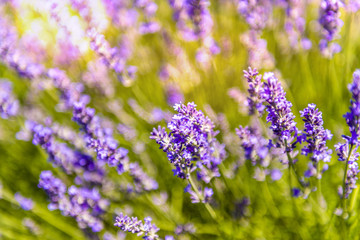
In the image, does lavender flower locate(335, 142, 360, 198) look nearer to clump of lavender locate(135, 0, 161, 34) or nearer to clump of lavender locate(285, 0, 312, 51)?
clump of lavender locate(285, 0, 312, 51)

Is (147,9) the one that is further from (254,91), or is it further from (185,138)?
(185,138)

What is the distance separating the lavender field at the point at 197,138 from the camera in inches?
64.7

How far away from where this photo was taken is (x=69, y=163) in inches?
97.5

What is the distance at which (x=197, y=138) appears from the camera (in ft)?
5.19

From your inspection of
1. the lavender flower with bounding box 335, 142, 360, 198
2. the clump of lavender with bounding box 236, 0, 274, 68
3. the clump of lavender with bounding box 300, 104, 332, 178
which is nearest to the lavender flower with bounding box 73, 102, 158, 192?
the clump of lavender with bounding box 300, 104, 332, 178

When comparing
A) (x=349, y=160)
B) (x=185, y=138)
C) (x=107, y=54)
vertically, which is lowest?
(x=349, y=160)

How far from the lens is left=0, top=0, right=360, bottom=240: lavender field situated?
A: 1644 mm

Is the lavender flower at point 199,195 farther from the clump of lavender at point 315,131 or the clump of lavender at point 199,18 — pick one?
the clump of lavender at point 199,18

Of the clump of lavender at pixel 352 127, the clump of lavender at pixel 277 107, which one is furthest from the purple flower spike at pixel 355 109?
the clump of lavender at pixel 277 107

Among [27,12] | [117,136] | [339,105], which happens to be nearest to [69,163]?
[117,136]

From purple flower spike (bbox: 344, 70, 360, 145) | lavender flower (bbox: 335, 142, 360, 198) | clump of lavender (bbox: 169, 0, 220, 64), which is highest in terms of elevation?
clump of lavender (bbox: 169, 0, 220, 64)

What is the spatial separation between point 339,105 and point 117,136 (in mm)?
2115

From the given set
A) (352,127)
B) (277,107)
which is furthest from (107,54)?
(352,127)

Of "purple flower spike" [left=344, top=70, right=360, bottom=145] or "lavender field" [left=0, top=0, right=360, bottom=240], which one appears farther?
"lavender field" [left=0, top=0, right=360, bottom=240]
